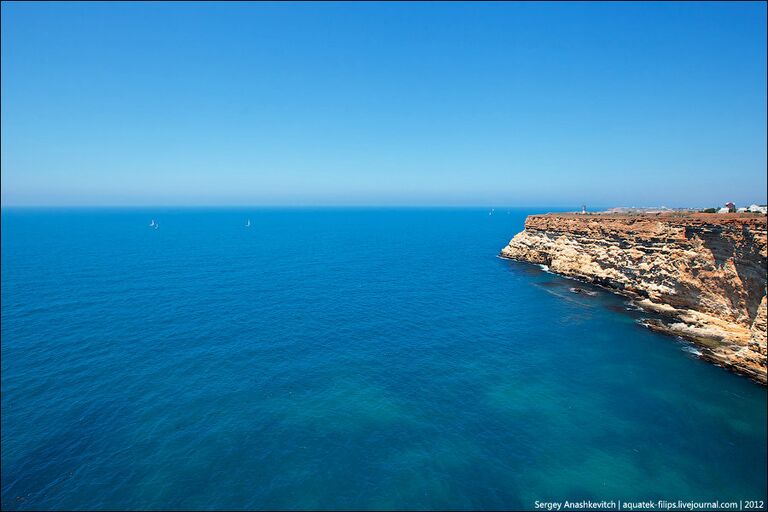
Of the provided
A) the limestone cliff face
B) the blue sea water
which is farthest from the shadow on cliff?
the blue sea water

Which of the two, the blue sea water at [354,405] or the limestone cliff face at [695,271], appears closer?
the blue sea water at [354,405]

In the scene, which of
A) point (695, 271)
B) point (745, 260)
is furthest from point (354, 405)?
point (695, 271)

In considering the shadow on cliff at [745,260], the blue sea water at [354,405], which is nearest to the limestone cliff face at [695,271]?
the shadow on cliff at [745,260]

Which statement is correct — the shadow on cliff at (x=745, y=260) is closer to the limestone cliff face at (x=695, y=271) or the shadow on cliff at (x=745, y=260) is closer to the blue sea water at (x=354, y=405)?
the limestone cliff face at (x=695, y=271)

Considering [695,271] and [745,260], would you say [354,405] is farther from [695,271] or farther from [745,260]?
[695,271]

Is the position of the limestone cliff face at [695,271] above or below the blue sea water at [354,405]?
above

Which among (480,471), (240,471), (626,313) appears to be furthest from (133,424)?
(626,313)

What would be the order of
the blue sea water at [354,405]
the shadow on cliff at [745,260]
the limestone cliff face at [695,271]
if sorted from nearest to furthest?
the blue sea water at [354,405] → the limestone cliff face at [695,271] → the shadow on cliff at [745,260]

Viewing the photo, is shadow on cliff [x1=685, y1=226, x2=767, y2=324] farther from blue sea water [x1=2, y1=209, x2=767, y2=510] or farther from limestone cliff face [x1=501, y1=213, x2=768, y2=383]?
blue sea water [x1=2, y1=209, x2=767, y2=510]
